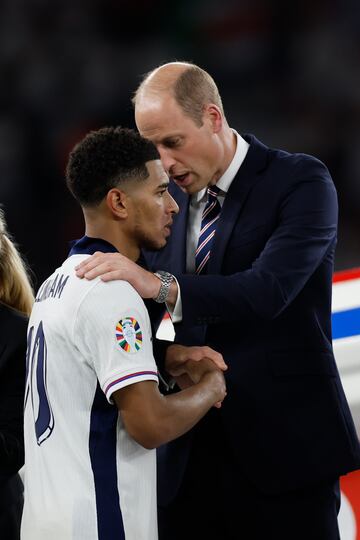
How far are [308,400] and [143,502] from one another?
46 cm

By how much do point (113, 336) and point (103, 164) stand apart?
1.05ft

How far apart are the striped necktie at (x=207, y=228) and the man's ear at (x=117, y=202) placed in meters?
0.34

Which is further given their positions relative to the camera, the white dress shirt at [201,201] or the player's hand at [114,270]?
the white dress shirt at [201,201]

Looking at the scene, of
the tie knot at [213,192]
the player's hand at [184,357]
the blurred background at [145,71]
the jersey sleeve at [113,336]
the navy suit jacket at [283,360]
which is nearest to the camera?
the jersey sleeve at [113,336]

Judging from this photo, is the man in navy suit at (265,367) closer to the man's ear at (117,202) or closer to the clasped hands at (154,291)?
the clasped hands at (154,291)

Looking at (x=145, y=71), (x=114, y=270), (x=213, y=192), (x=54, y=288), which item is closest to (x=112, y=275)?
(x=114, y=270)

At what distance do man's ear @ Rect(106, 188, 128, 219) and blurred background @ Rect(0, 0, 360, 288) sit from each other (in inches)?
64.8

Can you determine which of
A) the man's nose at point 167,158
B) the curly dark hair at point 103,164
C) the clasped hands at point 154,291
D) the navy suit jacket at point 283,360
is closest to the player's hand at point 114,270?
the clasped hands at point 154,291

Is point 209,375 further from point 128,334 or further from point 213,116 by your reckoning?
point 213,116

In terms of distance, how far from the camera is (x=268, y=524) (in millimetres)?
1728

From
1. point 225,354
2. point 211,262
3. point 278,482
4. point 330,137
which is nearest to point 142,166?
point 211,262

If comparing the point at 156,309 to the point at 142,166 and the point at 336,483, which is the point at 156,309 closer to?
the point at 142,166

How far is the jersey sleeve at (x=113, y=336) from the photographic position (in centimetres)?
132

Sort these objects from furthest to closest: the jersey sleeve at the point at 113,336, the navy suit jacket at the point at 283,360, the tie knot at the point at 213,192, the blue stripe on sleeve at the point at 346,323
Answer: the blue stripe on sleeve at the point at 346,323 → the tie knot at the point at 213,192 → the navy suit jacket at the point at 283,360 → the jersey sleeve at the point at 113,336
